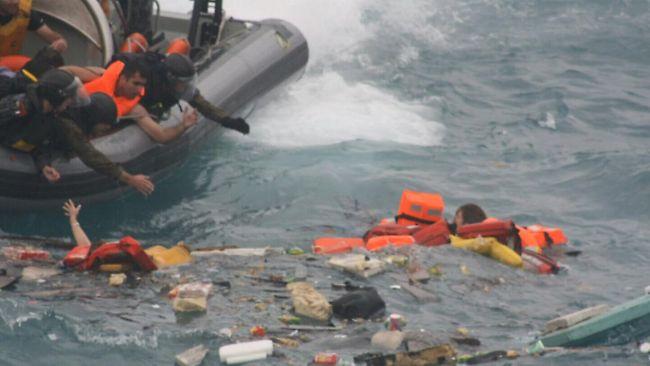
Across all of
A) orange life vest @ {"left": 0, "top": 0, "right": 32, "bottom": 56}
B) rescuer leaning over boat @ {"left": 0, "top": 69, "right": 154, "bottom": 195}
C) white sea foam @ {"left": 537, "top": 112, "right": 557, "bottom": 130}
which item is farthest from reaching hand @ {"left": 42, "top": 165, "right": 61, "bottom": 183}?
white sea foam @ {"left": 537, "top": 112, "right": 557, "bottom": 130}

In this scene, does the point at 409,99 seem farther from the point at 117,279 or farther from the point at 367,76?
the point at 117,279

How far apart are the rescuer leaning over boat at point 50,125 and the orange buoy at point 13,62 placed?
3.58 feet

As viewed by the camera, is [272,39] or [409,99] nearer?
[272,39]

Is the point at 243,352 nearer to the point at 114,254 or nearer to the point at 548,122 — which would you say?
the point at 114,254

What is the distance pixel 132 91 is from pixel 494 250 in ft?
10.8

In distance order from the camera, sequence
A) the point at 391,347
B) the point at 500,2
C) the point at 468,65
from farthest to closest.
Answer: the point at 500,2, the point at 468,65, the point at 391,347

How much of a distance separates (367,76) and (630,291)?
7.74 meters

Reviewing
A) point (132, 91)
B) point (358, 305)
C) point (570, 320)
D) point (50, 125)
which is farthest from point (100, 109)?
point (570, 320)

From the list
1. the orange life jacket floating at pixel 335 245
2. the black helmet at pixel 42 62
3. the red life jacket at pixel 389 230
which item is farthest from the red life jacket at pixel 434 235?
the black helmet at pixel 42 62

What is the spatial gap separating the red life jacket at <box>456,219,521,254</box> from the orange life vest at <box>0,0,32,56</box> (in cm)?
416

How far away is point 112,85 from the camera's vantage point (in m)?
10.7

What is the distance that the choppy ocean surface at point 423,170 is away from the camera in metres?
7.88

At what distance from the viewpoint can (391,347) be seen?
751 cm

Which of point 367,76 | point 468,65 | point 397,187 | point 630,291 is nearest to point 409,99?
point 367,76
